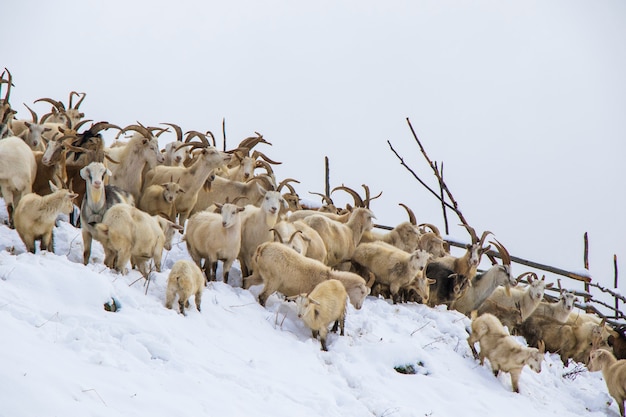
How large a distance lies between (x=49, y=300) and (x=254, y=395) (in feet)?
6.54

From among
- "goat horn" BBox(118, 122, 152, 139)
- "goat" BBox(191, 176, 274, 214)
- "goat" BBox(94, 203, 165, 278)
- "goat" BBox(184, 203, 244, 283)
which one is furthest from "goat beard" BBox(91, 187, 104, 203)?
"goat" BBox(191, 176, 274, 214)

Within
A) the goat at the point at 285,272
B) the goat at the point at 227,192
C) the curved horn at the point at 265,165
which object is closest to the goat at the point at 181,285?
the goat at the point at 285,272

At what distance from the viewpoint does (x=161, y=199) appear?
1143cm

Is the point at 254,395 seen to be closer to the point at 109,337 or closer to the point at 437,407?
→ the point at 109,337

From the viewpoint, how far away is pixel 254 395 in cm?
662

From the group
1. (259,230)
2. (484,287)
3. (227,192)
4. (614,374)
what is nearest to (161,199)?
(227,192)

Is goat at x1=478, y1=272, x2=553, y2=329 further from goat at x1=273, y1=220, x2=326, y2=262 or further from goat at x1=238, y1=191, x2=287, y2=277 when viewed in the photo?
goat at x1=238, y1=191, x2=287, y2=277

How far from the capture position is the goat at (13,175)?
916 centimetres

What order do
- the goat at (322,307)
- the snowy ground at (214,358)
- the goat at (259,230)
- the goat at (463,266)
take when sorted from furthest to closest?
the goat at (463,266)
the goat at (259,230)
the goat at (322,307)
the snowy ground at (214,358)

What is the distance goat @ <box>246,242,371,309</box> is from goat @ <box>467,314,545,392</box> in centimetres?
186

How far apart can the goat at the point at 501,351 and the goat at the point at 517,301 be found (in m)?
2.67

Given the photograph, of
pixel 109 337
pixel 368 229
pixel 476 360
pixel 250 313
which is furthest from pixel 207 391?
pixel 368 229

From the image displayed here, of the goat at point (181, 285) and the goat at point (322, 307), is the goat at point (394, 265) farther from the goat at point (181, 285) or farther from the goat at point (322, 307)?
the goat at point (181, 285)

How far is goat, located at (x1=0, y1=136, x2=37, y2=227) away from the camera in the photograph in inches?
361
